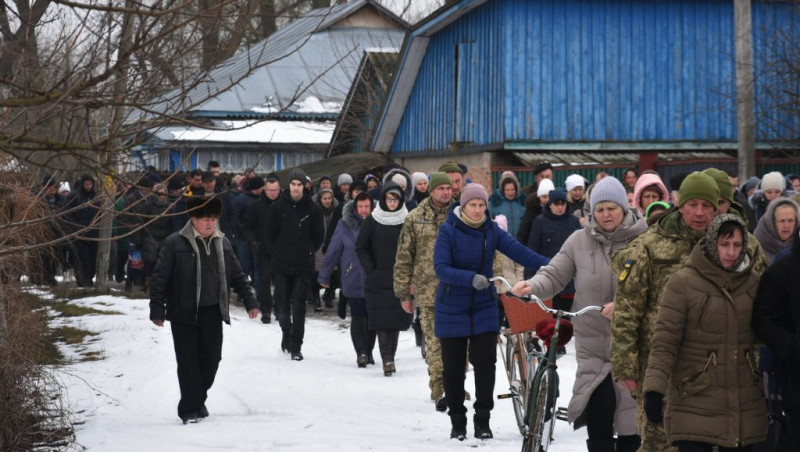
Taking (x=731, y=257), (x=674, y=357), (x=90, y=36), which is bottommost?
(x=674, y=357)

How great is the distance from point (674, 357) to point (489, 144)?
53.8ft

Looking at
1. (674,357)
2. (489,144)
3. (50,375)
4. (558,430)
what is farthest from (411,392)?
(489,144)

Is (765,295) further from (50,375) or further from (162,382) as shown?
(162,382)

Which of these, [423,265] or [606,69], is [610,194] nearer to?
[423,265]

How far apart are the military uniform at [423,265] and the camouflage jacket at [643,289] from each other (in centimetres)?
378

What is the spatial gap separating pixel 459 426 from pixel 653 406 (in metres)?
3.12

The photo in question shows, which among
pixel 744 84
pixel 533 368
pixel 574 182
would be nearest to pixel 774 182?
pixel 574 182

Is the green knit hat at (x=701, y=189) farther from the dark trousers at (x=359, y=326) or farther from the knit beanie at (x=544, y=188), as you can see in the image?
the knit beanie at (x=544, y=188)

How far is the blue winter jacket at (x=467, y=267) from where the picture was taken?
846 cm

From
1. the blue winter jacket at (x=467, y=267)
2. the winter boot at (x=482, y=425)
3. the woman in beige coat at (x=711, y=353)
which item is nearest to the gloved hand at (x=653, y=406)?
the woman in beige coat at (x=711, y=353)

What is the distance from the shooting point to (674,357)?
5.62 metres

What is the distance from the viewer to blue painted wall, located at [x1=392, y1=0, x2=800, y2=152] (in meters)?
21.2

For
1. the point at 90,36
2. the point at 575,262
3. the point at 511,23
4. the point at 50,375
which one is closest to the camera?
the point at 90,36

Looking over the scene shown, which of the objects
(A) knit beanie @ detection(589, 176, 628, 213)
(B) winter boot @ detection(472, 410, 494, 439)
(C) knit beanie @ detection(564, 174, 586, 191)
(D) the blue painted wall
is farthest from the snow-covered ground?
(D) the blue painted wall
